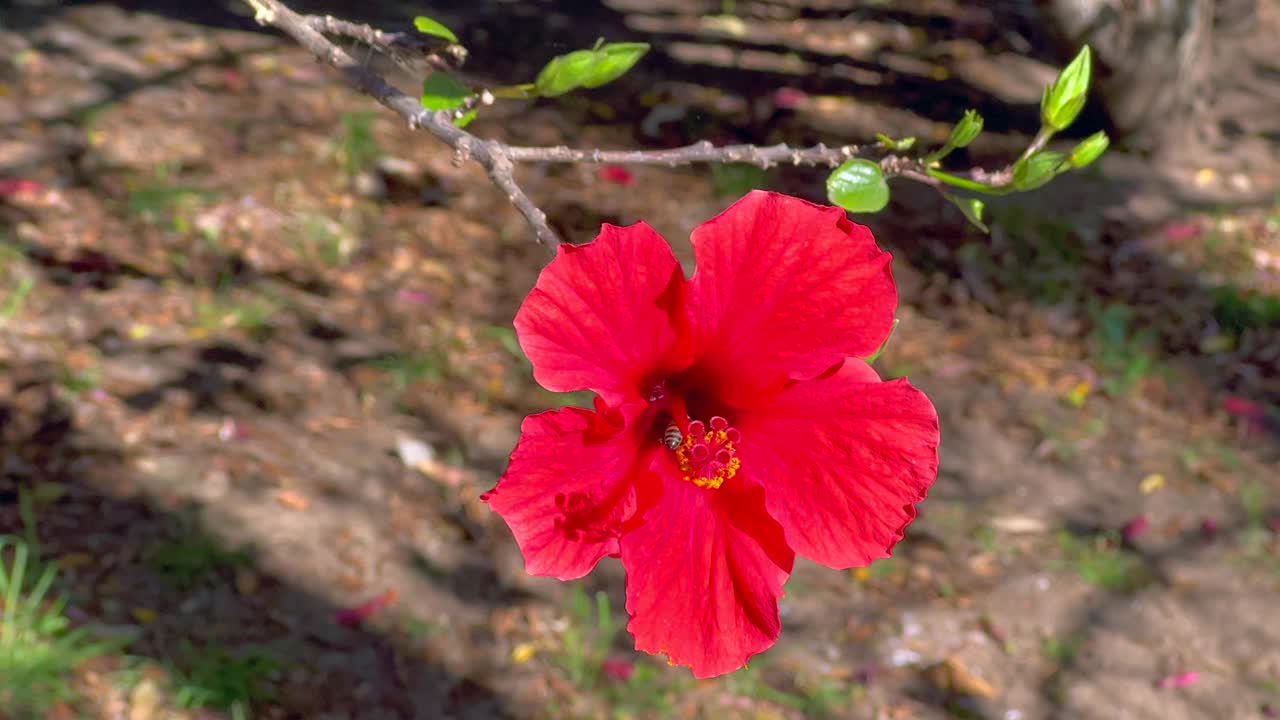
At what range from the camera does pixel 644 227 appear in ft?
3.06

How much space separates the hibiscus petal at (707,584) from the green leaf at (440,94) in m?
0.42

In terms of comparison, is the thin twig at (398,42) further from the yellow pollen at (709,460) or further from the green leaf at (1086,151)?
the green leaf at (1086,151)

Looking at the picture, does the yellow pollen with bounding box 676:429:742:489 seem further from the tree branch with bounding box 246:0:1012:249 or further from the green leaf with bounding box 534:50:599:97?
the green leaf with bounding box 534:50:599:97

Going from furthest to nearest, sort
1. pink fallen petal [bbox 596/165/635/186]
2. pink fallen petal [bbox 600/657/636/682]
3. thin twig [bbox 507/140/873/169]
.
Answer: pink fallen petal [bbox 596/165/635/186], pink fallen petal [bbox 600/657/636/682], thin twig [bbox 507/140/873/169]

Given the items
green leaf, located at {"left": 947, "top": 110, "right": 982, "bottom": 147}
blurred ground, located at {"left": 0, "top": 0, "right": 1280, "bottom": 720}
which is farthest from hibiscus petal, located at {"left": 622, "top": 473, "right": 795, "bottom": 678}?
blurred ground, located at {"left": 0, "top": 0, "right": 1280, "bottom": 720}

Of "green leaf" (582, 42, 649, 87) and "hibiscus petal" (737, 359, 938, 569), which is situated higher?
"green leaf" (582, 42, 649, 87)

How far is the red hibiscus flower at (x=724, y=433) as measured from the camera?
3.12 feet

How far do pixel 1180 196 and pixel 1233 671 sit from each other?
2.09 meters

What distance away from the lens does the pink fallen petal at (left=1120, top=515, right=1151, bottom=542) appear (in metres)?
3.37

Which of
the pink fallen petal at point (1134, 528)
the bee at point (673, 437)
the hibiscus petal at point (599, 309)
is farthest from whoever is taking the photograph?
the pink fallen petal at point (1134, 528)

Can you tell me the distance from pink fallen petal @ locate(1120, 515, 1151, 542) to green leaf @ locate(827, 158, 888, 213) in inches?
102

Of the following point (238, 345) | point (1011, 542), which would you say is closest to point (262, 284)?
point (238, 345)

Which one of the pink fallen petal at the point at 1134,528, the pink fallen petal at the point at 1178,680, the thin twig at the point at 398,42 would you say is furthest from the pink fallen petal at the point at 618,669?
the thin twig at the point at 398,42

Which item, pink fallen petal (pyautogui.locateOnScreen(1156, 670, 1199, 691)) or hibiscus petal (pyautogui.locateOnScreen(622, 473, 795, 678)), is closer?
hibiscus petal (pyautogui.locateOnScreen(622, 473, 795, 678))
